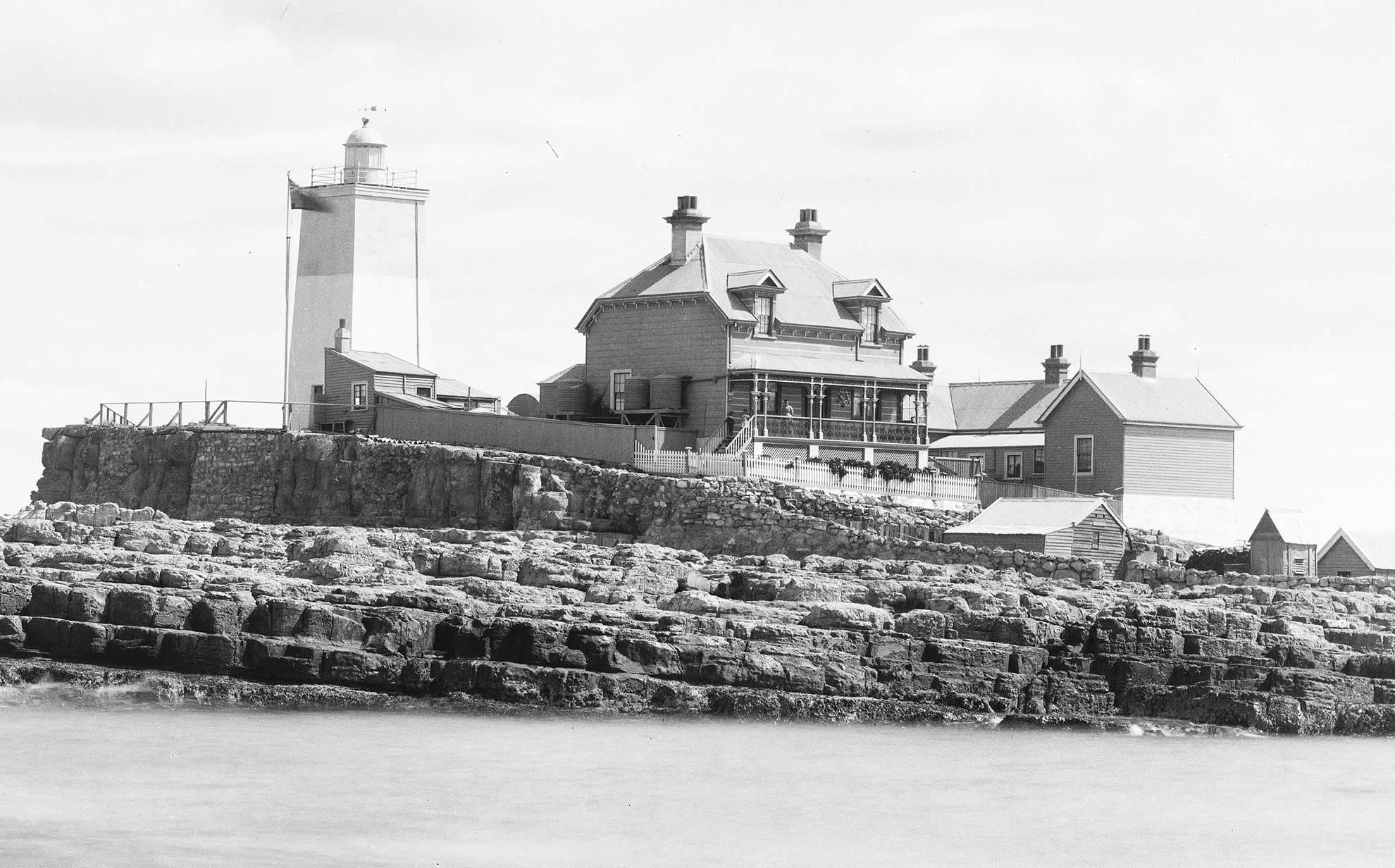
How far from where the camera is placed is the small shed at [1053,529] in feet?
128

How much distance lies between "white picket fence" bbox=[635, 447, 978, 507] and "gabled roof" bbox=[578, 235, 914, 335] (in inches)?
179

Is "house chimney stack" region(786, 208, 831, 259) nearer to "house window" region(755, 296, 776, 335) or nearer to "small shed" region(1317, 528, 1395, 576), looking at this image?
"house window" region(755, 296, 776, 335)

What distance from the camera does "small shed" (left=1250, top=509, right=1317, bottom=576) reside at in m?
38.7

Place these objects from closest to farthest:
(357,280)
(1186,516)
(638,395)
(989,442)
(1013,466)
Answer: (638,395) → (1186,516) → (1013,466) → (989,442) → (357,280)

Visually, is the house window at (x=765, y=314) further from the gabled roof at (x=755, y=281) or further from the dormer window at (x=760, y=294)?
the gabled roof at (x=755, y=281)

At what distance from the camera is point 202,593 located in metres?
23.6

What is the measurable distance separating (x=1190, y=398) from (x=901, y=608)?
92.0ft

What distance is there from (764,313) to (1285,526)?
47.7ft

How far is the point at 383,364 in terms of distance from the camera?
52.1 meters

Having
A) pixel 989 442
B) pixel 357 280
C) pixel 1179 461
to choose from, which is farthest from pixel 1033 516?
pixel 357 280

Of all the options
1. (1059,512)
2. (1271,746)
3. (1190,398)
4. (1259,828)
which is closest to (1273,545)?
(1059,512)

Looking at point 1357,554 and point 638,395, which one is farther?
point 638,395

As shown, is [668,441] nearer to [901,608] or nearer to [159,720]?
[901,608]

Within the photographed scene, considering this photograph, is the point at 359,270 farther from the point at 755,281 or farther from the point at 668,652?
the point at 668,652
